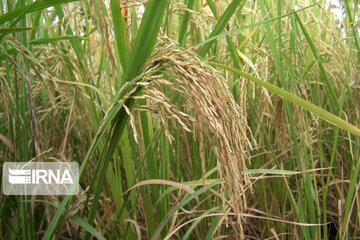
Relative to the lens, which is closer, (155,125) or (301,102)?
(301,102)

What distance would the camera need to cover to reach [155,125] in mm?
1180

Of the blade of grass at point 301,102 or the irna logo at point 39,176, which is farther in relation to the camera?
the irna logo at point 39,176

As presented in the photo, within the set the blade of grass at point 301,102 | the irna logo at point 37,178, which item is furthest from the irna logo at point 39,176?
the blade of grass at point 301,102

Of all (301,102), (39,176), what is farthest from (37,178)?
(301,102)

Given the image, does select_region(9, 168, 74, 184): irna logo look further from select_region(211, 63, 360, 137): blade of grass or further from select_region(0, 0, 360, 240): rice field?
select_region(211, 63, 360, 137): blade of grass

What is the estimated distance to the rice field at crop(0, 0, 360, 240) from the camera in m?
0.73

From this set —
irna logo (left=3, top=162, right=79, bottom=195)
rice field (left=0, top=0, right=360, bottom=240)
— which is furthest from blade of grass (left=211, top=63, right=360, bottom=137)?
irna logo (left=3, top=162, right=79, bottom=195)

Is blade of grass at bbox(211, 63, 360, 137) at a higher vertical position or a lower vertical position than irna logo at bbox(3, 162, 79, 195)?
higher

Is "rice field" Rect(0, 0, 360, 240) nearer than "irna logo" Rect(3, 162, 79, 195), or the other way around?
"rice field" Rect(0, 0, 360, 240)

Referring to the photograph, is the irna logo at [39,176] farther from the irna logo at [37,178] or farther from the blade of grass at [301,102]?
the blade of grass at [301,102]

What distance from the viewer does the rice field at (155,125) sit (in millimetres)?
734

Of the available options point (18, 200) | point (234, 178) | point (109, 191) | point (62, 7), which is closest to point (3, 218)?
point (18, 200)

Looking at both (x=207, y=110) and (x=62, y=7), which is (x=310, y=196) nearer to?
(x=207, y=110)

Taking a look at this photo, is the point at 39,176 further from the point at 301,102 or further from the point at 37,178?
the point at 301,102
